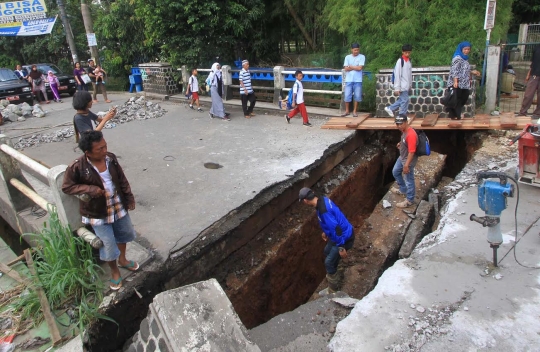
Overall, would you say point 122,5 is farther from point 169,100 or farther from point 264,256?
point 264,256

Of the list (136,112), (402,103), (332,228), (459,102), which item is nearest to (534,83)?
(459,102)

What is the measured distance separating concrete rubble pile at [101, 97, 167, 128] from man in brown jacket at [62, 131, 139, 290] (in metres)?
7.22

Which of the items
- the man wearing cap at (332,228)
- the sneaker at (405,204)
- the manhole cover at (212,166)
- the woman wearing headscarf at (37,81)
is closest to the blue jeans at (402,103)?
the sneaker at (405,204)

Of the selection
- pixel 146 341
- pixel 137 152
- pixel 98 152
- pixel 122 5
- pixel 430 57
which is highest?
pixel 122 5

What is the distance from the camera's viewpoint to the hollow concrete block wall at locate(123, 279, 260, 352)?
2.53 meters

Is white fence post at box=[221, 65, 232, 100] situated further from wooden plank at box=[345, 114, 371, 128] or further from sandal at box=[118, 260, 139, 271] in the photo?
sandal at box=[118, 260, 139, 271]

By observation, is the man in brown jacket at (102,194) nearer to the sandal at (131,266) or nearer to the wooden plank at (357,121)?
the sandal at (131,266)

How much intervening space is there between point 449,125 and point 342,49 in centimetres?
614

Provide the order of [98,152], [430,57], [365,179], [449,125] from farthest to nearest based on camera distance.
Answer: [430,57] < [365,179] < [449,125] < [98,152]

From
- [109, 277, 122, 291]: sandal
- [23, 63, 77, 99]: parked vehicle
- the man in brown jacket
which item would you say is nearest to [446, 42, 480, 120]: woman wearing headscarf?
the man in brown jacket

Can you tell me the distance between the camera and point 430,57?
9305 millimetres

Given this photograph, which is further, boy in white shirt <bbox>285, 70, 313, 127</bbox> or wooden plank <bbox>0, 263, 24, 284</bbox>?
boy in white shirt <bbox>285, 70, 313, 127</bbox>

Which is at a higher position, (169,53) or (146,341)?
(169,53)

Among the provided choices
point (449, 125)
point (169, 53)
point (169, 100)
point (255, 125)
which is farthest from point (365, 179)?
point (169, 53)
